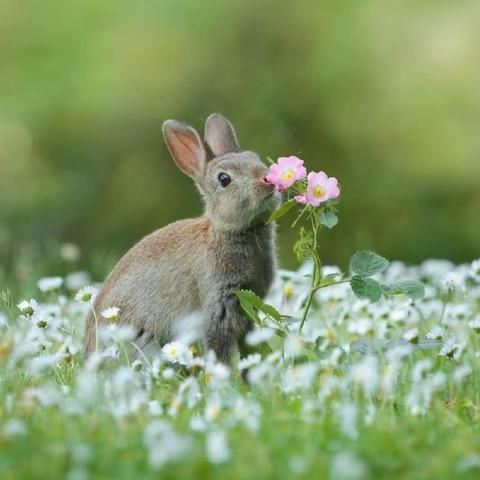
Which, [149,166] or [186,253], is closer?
[186,253]

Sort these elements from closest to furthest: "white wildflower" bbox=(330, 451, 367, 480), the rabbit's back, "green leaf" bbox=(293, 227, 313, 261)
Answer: "white wildflower" bbox=(330, 451, 367, 480), "green leaf" bbox=(293, 227, 313, 261), the rabbit's back

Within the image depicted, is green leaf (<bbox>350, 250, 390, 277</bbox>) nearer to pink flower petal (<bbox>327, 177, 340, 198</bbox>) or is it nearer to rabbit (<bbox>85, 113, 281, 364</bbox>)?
pink flower petal (<bbox>327, 177, 340, 198</bbox>)

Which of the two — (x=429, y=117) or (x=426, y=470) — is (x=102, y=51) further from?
(x=426, y=470)

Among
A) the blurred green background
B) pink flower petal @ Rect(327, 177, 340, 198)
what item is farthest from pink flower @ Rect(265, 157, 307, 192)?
the blurred green background

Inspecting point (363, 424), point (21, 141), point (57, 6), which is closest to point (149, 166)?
point (21, 141)

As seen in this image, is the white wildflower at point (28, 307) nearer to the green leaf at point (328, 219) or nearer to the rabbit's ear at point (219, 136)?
the green leaf at point (328, 219)

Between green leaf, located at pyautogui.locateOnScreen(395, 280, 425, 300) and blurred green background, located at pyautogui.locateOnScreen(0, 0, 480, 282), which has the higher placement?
blurred green background, located at pyautogui.locateOnScreen(0, 0, 480, 282)

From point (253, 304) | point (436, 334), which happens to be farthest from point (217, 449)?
point (436, 334)
